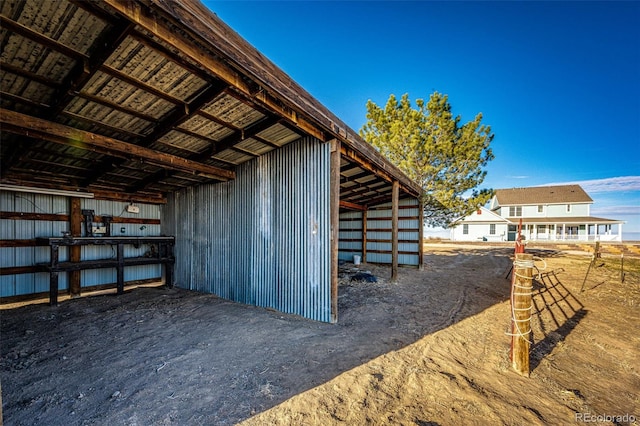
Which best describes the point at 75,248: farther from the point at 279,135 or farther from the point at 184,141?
the point at 279,135

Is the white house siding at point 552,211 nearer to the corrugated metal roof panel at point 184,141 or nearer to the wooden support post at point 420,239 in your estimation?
the wooden support post at point 420,239

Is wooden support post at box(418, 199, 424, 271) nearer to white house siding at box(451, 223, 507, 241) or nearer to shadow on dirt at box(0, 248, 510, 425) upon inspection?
shadow on dirt at box(0, 248, 510, 425)

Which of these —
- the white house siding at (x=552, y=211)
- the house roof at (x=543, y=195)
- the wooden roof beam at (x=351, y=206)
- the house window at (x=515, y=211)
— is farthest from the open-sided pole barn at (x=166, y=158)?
the house roof at (x=543, y=195)

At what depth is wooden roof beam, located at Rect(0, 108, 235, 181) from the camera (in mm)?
3631

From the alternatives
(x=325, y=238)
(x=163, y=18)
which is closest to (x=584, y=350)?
(x=325, y=238)

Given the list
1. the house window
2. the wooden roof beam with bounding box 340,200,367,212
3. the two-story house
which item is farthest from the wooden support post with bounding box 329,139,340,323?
the house window

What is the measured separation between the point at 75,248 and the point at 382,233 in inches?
424

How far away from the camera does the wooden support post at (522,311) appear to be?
3.05 m

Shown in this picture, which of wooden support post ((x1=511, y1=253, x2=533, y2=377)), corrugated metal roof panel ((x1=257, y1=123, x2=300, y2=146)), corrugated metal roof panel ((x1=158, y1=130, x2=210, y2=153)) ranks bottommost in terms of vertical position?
wooden support post ((x1=511, y1=253, x2=533, y2=377))

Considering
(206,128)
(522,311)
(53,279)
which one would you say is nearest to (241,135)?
(206,128)

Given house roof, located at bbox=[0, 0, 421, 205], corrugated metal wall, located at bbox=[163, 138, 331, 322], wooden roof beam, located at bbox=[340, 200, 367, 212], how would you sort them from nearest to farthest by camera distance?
house roof, located at bbox=[0, 0, 421, 205]
corrugated metal wall, located at bbox=[163, 138, 331, 322]
wooden roof beam, located at bbox=[340, 200, 367, 212]

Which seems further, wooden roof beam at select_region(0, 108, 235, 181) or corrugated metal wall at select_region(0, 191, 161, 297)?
corrugated metal wall at select_region(0, 191, 161, 297)

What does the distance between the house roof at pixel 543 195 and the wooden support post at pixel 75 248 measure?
33781 mm

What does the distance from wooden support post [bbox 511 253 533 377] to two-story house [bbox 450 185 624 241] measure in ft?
78.1
